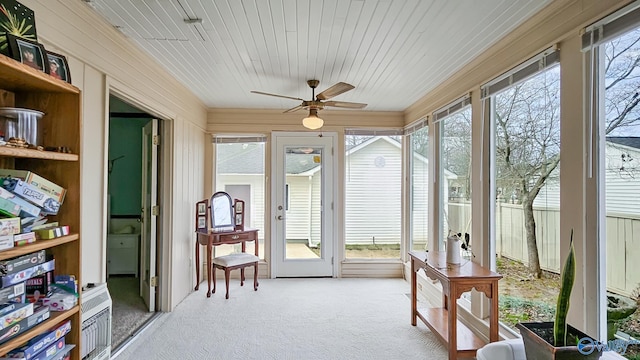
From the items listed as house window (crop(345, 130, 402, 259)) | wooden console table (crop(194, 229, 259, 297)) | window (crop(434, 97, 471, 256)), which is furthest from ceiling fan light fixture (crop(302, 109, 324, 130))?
wooden console table (crop(194, 229, 259, 297))

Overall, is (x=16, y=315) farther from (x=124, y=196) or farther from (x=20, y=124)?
(x=124, y=196)

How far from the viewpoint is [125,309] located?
3.49 meters

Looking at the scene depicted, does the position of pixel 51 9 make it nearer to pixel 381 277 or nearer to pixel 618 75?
pixel 618 75

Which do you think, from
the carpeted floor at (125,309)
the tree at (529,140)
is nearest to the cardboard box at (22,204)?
the carpeted floor at (125,309)

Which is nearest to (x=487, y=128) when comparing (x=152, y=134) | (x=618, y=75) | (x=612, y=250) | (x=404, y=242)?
(x=618, y=75)

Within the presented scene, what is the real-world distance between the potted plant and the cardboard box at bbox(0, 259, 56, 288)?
2.13 meters

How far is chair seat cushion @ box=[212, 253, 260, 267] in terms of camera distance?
397 centimetres

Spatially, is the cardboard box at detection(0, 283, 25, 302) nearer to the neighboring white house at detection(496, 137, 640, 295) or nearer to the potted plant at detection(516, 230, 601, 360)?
the potted plant at detection(516, 230, 601, 360)

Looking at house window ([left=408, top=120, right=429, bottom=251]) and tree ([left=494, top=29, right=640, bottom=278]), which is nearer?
tree ([left=494, top=29, right=640, bottom=278])

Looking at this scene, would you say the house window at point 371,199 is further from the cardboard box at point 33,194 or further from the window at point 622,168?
the cardboard box at point 33,194

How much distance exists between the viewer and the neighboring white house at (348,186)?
4.82 metres

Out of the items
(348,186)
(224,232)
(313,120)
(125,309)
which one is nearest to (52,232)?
(313,120)

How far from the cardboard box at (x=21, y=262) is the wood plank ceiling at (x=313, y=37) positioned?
1.48 m

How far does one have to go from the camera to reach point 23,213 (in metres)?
1.33
